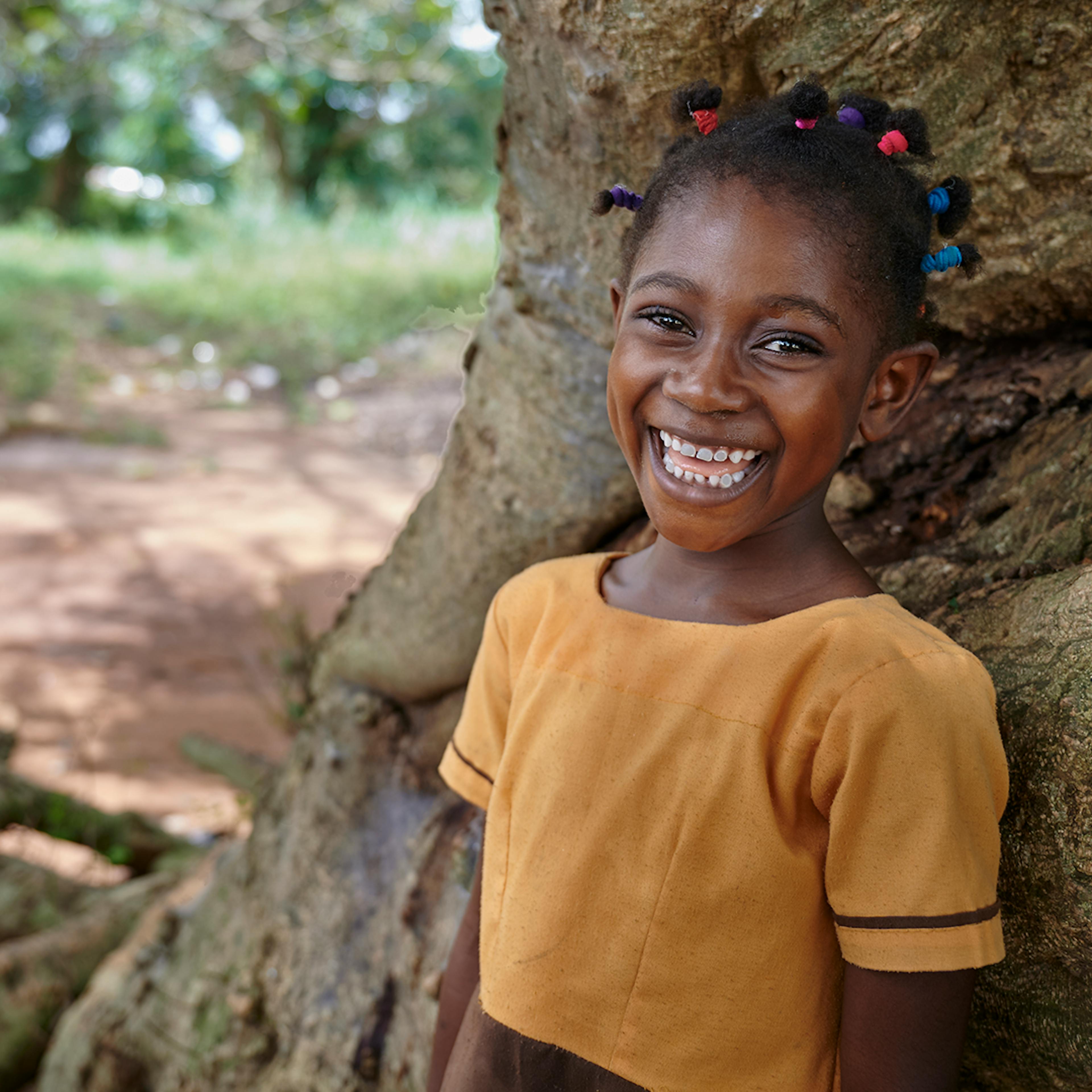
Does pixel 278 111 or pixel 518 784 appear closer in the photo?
pixel 518 784

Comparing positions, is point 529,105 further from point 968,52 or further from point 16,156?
point 16,156

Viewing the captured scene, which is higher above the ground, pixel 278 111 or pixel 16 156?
pixel 278 111

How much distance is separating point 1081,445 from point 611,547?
85 cm

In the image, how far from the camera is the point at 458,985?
1474 mm

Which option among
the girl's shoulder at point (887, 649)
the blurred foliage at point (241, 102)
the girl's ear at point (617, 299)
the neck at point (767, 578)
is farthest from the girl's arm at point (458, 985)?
the blurred foliage at point (241, 102)

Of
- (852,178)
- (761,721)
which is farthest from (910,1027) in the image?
(852,178)

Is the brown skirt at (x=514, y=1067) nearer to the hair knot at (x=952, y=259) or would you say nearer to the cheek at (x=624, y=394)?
the cheek at (x=624, y=394)

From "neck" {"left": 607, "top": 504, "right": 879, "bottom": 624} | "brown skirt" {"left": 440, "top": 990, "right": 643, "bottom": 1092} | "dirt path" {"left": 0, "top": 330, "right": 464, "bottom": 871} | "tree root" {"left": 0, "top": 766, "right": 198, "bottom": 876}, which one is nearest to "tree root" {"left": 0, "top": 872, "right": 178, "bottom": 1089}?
"tree root" {"left": 0, "top": 766, "right": 198, "bottom": 876}

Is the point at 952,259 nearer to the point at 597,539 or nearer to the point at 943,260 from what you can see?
the point at 943,260

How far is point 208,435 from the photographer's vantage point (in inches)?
334

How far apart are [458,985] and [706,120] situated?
1174 mm

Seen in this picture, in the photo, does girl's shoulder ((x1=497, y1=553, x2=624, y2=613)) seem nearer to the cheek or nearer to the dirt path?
the cheek

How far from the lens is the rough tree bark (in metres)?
1.24

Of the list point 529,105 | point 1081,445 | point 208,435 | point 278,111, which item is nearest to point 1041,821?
point 1081,445
